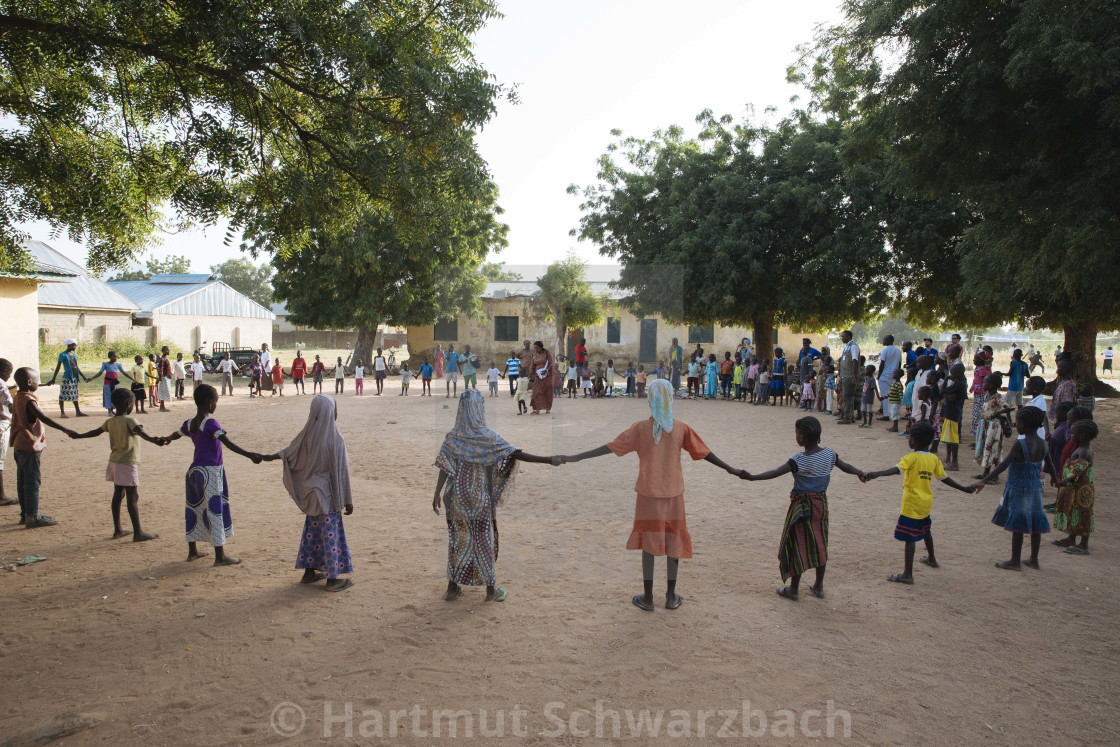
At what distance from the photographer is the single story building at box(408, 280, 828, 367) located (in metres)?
33.2

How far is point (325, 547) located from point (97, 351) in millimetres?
35064

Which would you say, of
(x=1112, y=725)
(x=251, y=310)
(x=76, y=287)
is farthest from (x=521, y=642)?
(x=251, y=310)

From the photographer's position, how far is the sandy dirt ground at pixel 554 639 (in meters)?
3.44

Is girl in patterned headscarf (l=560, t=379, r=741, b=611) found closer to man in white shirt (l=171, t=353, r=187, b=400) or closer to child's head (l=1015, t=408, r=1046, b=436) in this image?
child's head (l=1015, t=408, r=1046, b=436)

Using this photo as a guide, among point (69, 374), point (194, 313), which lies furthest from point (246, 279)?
point (69, 374)

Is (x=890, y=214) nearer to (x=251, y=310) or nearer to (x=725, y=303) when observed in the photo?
(x=725, y=303)

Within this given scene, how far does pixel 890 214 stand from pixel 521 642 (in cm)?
1837

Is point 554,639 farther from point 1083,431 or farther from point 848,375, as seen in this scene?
point 848,375

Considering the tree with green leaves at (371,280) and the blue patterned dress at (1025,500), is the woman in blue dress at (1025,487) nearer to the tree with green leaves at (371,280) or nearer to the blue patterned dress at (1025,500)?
the blue patterned dress at (1025,500)

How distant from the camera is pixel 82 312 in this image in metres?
32.9

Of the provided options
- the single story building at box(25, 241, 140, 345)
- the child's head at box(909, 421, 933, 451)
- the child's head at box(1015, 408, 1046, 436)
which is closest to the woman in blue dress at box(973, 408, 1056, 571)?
the child's head at box(1015, 408, 1046, 436)

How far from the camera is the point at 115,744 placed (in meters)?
3.19

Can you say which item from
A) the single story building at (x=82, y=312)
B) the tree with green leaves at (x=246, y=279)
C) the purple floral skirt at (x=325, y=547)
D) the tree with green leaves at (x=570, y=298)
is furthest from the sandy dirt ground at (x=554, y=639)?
the tree with green leaves at (x=246, y=279)

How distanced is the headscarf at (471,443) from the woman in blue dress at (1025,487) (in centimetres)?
406
